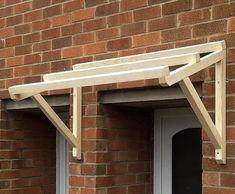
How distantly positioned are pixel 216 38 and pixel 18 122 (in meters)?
2.06

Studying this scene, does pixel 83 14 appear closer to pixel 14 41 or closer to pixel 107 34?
pixel 107 34

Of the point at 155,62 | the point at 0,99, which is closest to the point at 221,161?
the point at 155,62

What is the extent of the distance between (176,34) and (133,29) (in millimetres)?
353

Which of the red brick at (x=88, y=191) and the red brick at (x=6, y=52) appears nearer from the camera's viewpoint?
the red brick at (x=88, y=191)

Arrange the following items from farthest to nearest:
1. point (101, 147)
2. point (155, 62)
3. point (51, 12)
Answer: point (51, 12) < point (101, 147) < point (155, 62)

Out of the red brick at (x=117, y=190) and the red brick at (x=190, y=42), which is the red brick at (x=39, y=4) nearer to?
the red brick at (x=190, y=42)

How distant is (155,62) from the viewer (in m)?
2.97

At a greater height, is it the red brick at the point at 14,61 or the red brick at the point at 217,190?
the red brick at the point at 14,61

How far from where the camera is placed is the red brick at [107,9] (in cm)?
371

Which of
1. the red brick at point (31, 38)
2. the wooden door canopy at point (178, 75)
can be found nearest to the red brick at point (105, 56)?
the wooden door canopy at point (178, 75)

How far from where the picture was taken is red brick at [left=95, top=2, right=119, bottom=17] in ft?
12.2

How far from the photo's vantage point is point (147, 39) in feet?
11.5

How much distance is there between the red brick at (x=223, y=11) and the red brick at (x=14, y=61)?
175 cm

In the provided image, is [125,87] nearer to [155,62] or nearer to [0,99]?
[155,62]
